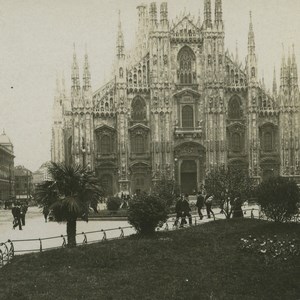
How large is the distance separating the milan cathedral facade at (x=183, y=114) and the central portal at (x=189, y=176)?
0.10 m

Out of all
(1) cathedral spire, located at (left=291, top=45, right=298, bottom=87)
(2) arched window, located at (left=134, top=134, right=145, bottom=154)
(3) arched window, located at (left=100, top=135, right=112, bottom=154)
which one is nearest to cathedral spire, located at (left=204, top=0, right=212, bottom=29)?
(1) cathedral spire, located at (left=291, top=45, right=298, bottom=87)

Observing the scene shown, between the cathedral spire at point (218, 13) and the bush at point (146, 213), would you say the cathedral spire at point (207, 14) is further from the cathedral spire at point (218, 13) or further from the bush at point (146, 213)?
the bush at point (146, 213)

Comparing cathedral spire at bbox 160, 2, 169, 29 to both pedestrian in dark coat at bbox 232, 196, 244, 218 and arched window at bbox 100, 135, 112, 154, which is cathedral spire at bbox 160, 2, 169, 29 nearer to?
arched window at bbox 100, 135, 112, 154

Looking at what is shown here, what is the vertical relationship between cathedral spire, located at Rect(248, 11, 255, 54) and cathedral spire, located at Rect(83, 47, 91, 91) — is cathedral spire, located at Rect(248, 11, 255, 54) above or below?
above

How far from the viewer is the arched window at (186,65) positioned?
64988mm

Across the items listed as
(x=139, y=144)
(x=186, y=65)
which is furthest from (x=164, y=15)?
(x=139, y=144)

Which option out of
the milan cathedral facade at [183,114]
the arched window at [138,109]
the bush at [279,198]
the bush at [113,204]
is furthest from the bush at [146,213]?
the arched window at [138,109]

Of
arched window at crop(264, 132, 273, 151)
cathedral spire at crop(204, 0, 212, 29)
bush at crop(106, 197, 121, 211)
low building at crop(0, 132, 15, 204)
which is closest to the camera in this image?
bush at crop(106, 197, 121, 211)

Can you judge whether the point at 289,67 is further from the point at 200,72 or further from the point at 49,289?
the point at 49,289

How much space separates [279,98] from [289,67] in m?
3.45

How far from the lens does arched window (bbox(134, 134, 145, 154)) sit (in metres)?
64.3

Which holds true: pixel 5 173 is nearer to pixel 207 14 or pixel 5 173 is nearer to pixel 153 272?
pixel 207 14

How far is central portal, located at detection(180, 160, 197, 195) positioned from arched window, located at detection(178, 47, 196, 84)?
824 centimetres

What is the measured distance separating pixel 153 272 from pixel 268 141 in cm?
4983
